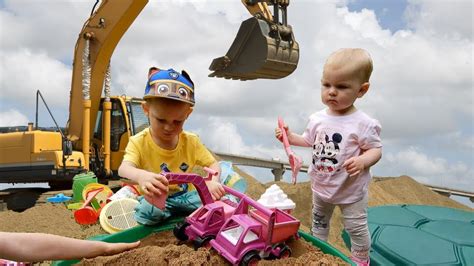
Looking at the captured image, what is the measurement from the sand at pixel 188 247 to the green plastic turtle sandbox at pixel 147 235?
0.06m

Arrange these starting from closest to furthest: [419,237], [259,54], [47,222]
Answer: [419,237] < [259,54] < [47,222]

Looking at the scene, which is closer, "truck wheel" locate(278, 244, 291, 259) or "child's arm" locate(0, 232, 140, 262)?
"child's arm" locate(0, 232, 140, 262)

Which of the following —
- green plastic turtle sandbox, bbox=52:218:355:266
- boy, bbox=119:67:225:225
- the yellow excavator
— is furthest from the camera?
the yellow excavator

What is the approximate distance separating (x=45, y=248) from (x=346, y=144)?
1158 mm

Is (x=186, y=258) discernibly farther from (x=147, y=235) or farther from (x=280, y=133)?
(x=280, y=133)

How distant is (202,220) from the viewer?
157 cm

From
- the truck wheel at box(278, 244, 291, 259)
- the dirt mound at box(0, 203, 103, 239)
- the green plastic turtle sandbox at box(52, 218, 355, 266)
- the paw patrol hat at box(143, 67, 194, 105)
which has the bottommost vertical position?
the dirt mound at box(0, 203, 103, 239)

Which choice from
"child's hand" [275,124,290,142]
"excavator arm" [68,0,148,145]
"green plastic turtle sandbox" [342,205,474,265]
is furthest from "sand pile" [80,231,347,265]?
"excavator arm" [68,0,148,145]

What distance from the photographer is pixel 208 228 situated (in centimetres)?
154

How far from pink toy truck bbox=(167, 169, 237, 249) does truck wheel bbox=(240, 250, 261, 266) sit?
0.63 ft

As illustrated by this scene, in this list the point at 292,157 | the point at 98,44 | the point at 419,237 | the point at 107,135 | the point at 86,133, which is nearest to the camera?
the point at 292,157

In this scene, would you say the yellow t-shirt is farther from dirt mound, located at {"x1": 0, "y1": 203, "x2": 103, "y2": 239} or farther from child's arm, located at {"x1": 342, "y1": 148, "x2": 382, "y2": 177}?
dirt mound, located at {"x1": 0, "y1": 203, "x2": 103, "y2": 239}

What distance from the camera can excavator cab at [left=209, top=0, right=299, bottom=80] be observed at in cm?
427

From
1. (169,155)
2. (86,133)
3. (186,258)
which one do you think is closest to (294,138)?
(169,155)
